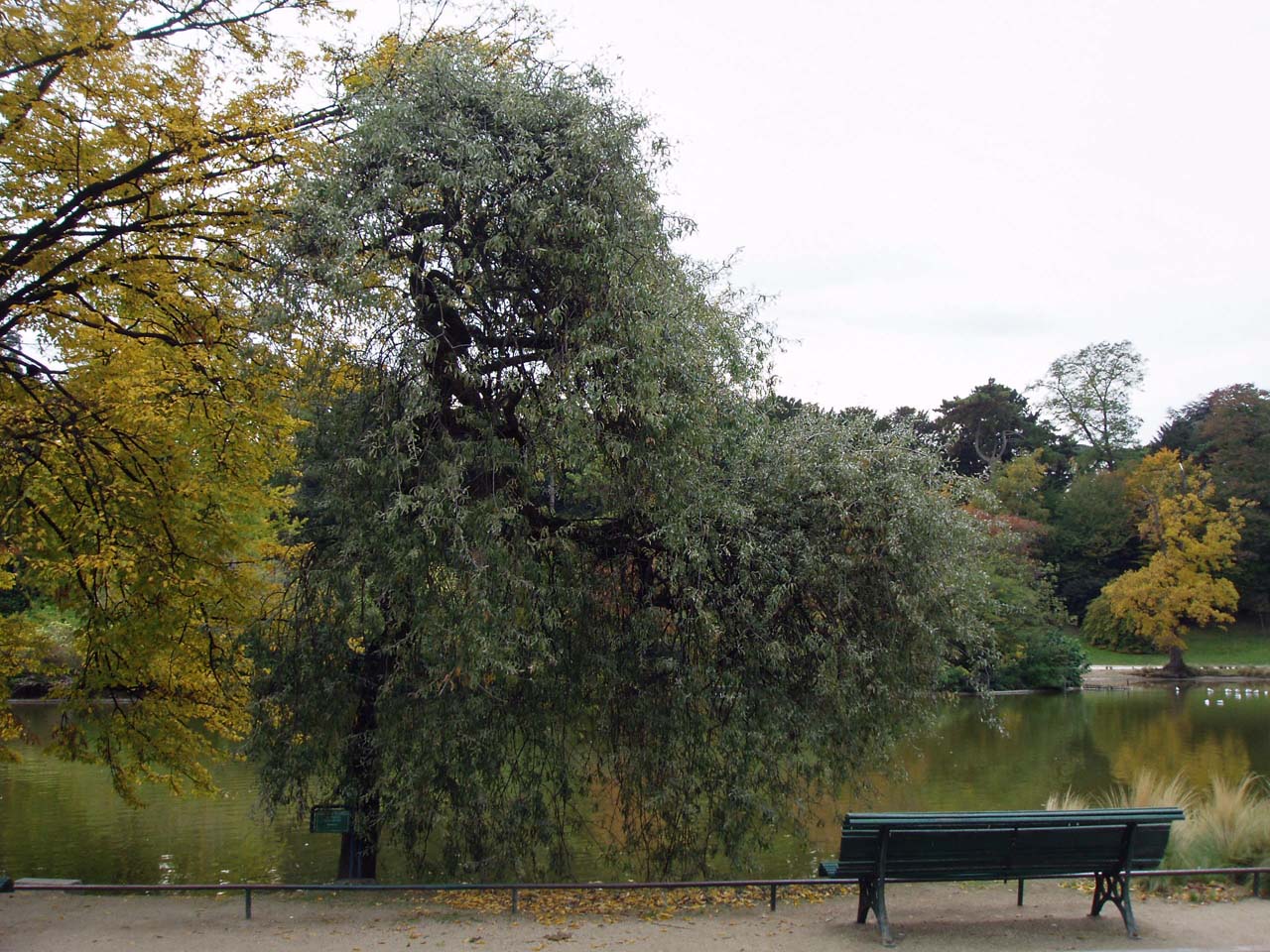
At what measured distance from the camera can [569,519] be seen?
9633mm

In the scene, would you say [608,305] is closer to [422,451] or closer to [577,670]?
[422,451]

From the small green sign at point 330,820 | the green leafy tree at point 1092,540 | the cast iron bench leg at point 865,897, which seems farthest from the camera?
the green leafy tree at point 1092,540

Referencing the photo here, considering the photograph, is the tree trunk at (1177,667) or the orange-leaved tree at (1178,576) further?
the orange-leaved tree at (1178,576)

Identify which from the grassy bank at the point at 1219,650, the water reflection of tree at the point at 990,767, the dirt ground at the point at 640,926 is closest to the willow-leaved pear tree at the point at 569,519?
the dirt ground at the point at 640,926

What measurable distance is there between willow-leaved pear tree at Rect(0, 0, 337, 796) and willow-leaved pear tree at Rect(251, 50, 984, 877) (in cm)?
113

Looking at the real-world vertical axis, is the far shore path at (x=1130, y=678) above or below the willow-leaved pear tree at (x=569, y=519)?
below

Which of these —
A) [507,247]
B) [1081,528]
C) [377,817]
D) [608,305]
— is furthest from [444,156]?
[1081,528]

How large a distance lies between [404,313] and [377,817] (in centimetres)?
441

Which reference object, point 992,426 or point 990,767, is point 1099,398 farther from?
point 990,767

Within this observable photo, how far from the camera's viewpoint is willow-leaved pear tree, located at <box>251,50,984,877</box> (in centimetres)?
850

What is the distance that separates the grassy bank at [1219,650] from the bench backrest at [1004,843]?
47731 mm

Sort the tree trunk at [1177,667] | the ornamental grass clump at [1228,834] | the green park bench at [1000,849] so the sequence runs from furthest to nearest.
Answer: the tree trunk at [1177,667] → the ornamental grass clump at [1228,834] → the green park bench at [1000,849]

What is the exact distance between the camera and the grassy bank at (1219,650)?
166 ft

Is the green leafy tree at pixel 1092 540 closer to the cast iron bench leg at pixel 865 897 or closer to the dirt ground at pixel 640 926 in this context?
the dirt ground at pixel 640 926
